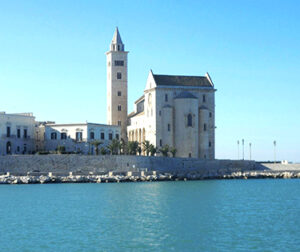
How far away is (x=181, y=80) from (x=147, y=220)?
138 feet

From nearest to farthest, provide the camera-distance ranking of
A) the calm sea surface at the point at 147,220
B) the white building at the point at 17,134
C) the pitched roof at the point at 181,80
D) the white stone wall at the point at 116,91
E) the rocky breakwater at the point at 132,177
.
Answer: the calm sea surface at the point at 147,220 → the rocky breakwater at the point at 132,177 → the white building at the point at 17,134 → the pitched roof at the point at 181,80 → the white stone wall at the point at 116,91

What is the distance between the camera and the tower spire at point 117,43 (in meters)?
75.8

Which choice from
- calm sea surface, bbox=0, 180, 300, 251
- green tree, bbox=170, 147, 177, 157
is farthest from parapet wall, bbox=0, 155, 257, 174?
calm sea surface, bbox=0, 180, 300, 251

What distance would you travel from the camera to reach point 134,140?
72.9 metres

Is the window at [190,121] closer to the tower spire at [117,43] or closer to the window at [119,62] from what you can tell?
the window at [119,62]

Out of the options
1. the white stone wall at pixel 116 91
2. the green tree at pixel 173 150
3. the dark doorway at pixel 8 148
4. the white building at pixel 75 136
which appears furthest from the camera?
the white stone wall at pixel 116 91

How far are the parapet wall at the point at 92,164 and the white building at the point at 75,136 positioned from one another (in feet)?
21.7

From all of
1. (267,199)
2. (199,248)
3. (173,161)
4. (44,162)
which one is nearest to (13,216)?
(199,248)

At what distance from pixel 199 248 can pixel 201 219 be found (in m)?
7.24

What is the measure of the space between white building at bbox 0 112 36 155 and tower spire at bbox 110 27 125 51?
14290 mm

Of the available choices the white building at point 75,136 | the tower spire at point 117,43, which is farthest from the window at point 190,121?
the tower spire at point 117,43

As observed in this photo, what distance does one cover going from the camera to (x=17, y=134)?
220 ft

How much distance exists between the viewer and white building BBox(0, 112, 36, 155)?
65688 millimetres

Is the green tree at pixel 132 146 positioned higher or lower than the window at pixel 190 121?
lower
